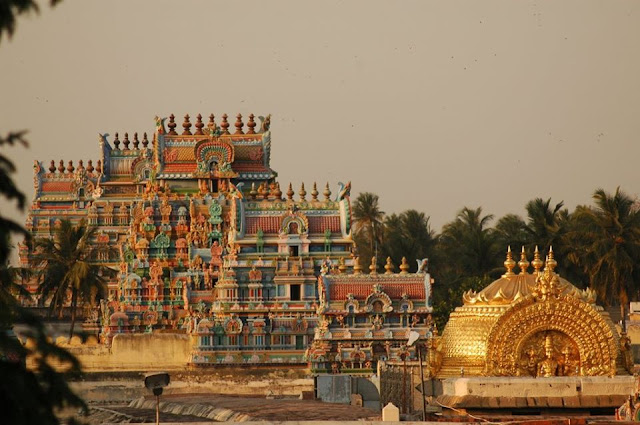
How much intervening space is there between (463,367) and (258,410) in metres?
11.4

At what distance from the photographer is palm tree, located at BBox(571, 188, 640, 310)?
227 feet

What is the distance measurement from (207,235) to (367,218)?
26.2 m

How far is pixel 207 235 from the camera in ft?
234

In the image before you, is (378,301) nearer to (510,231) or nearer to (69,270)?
(69,270)

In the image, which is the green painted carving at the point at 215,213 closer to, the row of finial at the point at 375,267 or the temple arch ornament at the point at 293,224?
the temple arch ornament at the point at 293,224

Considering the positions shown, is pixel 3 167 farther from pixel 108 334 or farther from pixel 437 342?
pixel 108 334

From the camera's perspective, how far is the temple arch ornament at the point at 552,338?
28719mm

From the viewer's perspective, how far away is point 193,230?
7169cm

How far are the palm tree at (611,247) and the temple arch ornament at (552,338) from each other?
3987 cm

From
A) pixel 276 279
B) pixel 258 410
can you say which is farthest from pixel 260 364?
pixel 258 410

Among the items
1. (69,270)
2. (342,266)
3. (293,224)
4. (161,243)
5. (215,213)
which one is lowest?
(342,266)

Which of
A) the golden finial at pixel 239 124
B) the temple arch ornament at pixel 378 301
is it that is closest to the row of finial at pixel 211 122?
the golden finial at pixel 239 124

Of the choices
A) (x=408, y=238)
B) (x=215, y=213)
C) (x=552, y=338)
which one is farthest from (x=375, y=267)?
(x=408, y=238)

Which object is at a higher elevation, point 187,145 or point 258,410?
point 187,145
